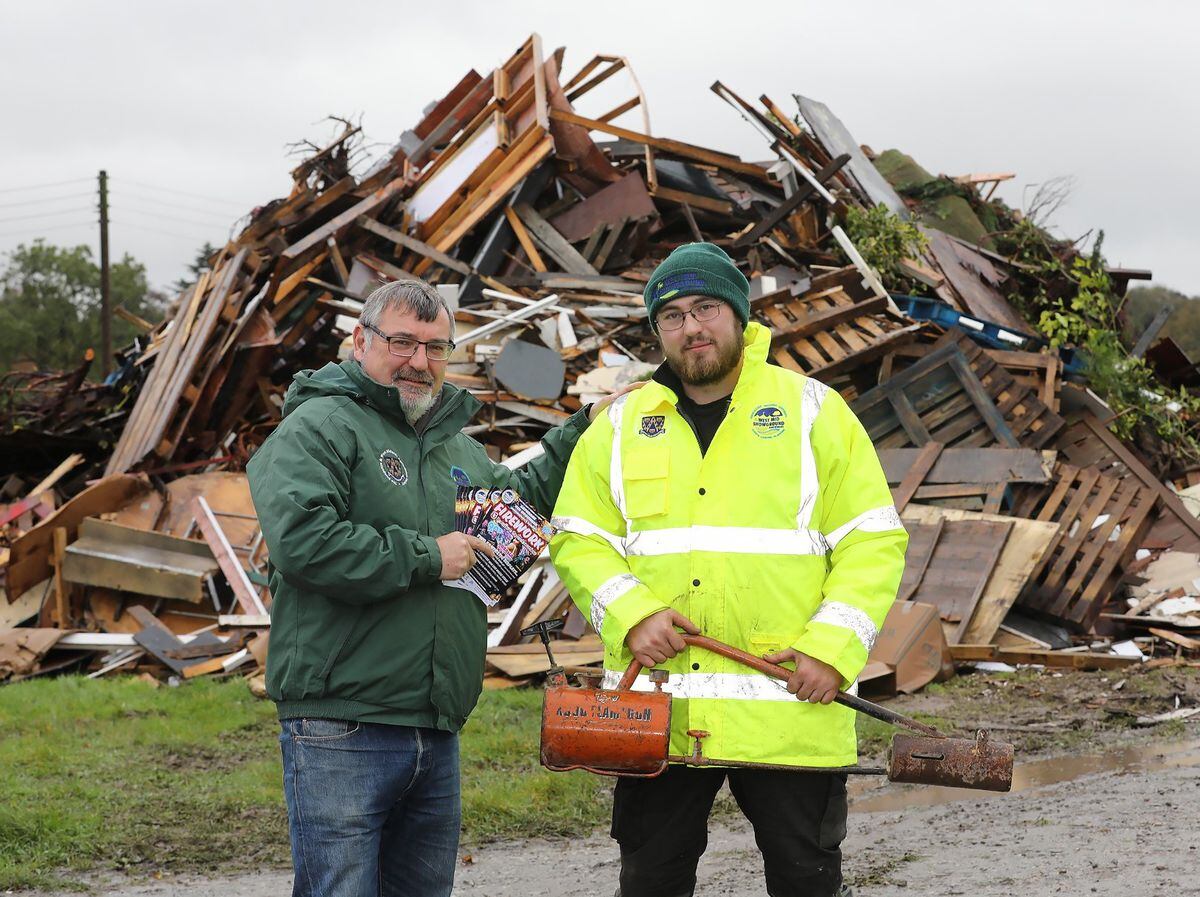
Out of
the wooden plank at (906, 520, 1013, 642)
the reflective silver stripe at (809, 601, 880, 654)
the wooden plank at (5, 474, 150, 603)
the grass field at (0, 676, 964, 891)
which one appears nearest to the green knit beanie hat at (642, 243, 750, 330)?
the reflective silver stripe at (809, 601, 880, 654)

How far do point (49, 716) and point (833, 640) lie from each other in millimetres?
6469

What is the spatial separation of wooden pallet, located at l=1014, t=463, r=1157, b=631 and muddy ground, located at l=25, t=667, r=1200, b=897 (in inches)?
98.2

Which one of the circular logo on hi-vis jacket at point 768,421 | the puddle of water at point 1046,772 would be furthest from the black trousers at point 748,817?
the puddle of water at point 1046,772

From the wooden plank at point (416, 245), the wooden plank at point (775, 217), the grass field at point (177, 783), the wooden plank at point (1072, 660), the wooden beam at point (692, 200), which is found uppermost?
the wooden beam at point (692, 200)

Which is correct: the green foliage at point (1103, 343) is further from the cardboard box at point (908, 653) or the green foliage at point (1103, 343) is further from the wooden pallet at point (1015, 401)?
the cardboard box at point (908, 653)

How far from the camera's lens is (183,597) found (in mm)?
10008

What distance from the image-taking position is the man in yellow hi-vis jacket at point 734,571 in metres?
3.10

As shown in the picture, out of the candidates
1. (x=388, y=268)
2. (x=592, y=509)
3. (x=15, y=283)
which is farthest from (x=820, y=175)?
(x=15, y=283)

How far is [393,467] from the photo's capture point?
10.6ft

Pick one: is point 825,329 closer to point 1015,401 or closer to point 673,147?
point 1015,401

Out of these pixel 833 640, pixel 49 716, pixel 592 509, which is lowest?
pixel 49 716

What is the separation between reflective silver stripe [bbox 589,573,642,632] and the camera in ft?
10.4

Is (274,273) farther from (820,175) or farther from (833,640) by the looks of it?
(833,640)

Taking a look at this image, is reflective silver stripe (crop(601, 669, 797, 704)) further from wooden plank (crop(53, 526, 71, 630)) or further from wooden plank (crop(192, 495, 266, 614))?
wooden plank (crop(53, 526, 71, 630))
